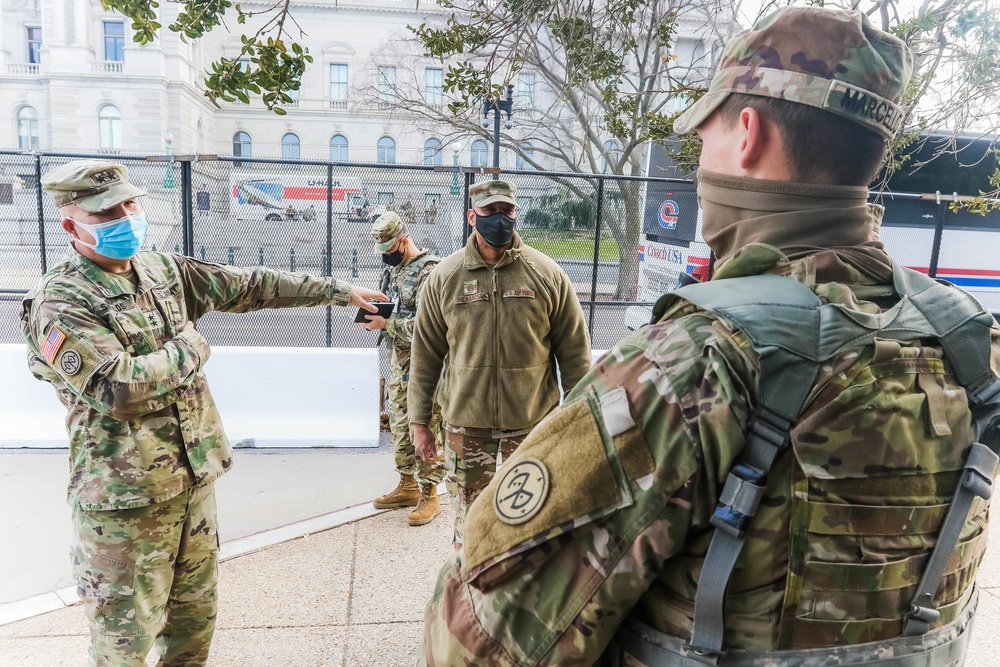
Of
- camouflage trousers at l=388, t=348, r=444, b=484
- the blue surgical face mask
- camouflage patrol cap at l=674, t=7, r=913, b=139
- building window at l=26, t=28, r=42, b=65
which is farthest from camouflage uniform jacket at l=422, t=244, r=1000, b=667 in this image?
building window at l=26, t=28, r=42, b=65

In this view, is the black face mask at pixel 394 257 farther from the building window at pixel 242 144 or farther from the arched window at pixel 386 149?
the building window at pixel 242 144

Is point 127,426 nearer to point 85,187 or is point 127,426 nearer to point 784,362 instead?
point 85,187

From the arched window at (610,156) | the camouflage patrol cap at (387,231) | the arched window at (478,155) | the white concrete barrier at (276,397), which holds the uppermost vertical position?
the arched window at (478,155)

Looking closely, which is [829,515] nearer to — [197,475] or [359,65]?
[197,475]

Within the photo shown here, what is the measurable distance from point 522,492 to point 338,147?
46154 mm

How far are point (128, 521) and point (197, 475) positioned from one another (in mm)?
267

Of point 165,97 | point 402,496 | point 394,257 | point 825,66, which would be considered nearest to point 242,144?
point 165,97

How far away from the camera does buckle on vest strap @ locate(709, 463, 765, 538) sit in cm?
95

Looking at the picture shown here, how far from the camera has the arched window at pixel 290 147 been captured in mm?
43969

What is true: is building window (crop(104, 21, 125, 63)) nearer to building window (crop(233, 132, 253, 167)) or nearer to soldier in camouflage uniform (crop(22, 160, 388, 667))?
building window (crop(233, 132, 253, 167))

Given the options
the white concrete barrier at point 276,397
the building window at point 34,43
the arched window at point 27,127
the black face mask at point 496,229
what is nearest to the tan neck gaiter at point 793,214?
the black face mask at point 496,229

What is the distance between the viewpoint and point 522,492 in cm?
104

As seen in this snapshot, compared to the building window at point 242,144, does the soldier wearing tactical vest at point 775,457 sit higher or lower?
lower

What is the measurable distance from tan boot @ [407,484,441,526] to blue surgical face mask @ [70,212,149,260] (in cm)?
255
